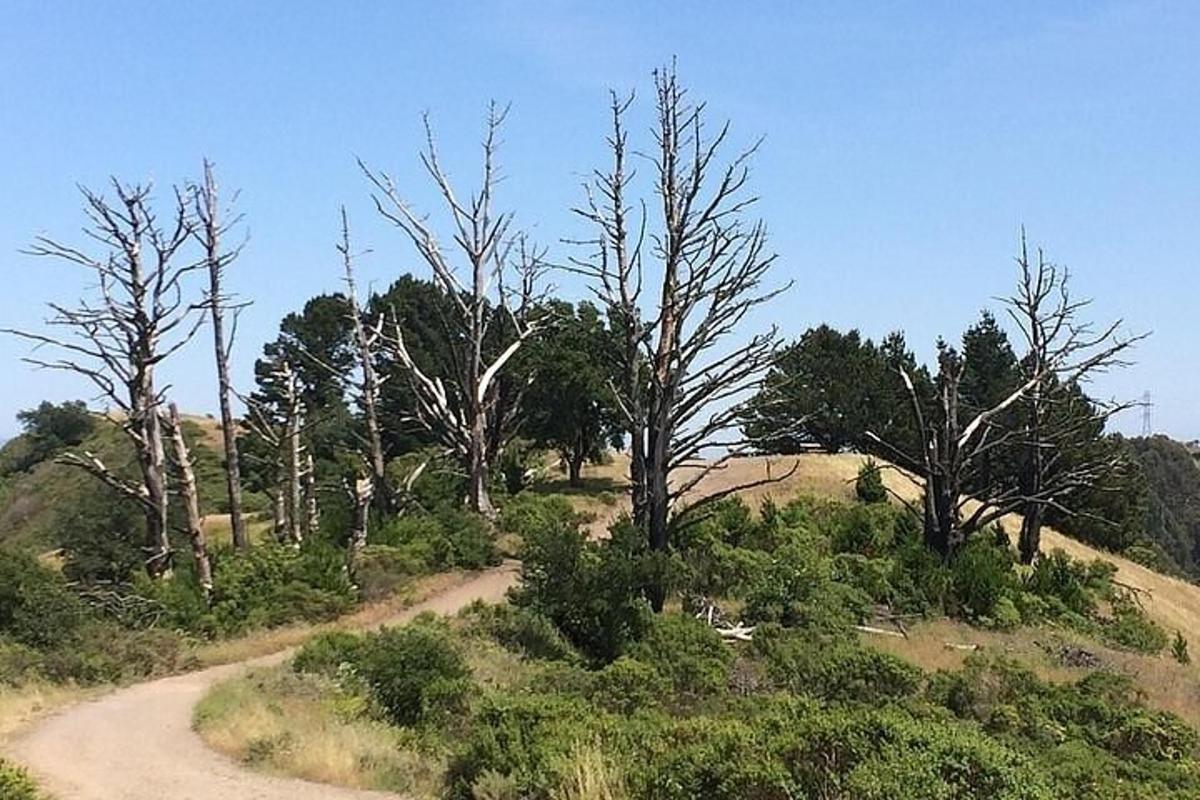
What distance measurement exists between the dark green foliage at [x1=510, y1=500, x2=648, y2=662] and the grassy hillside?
2941cm

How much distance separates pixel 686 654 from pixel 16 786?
9.36 meters

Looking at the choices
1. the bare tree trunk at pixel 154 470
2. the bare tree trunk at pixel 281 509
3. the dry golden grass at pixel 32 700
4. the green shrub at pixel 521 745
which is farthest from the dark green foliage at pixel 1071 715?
the bare tree trunk at pixel 281 509

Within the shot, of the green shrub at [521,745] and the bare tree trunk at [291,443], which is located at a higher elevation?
the bare tree trunk at [291,443]

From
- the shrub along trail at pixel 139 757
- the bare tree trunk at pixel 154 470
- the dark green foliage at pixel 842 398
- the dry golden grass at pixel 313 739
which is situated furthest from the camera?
the dark green foliage at pixel 842 398

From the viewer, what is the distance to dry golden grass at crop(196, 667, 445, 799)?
1069 cm

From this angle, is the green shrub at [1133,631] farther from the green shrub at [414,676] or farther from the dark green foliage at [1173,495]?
the dark green foliage at [1173,495]

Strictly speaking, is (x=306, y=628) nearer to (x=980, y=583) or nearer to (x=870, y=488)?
(x=980, y=583)

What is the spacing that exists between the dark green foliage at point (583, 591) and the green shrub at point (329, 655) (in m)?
3.37

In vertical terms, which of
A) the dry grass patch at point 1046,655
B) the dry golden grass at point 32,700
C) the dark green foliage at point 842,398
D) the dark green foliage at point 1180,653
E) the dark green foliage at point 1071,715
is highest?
the dark green foliage at point 842,398

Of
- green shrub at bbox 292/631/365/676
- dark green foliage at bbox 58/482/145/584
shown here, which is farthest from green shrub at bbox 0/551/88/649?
dark green foliage at bbox 58/482/145/584

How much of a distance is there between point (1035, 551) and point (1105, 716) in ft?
72.0

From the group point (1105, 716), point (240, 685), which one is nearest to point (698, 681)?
point (1105, 716)

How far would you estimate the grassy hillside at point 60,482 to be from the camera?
53.1 m

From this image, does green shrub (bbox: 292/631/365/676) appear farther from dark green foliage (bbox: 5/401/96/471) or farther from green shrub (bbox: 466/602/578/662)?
dark green foliage (bbox: 5/401/96/471)
